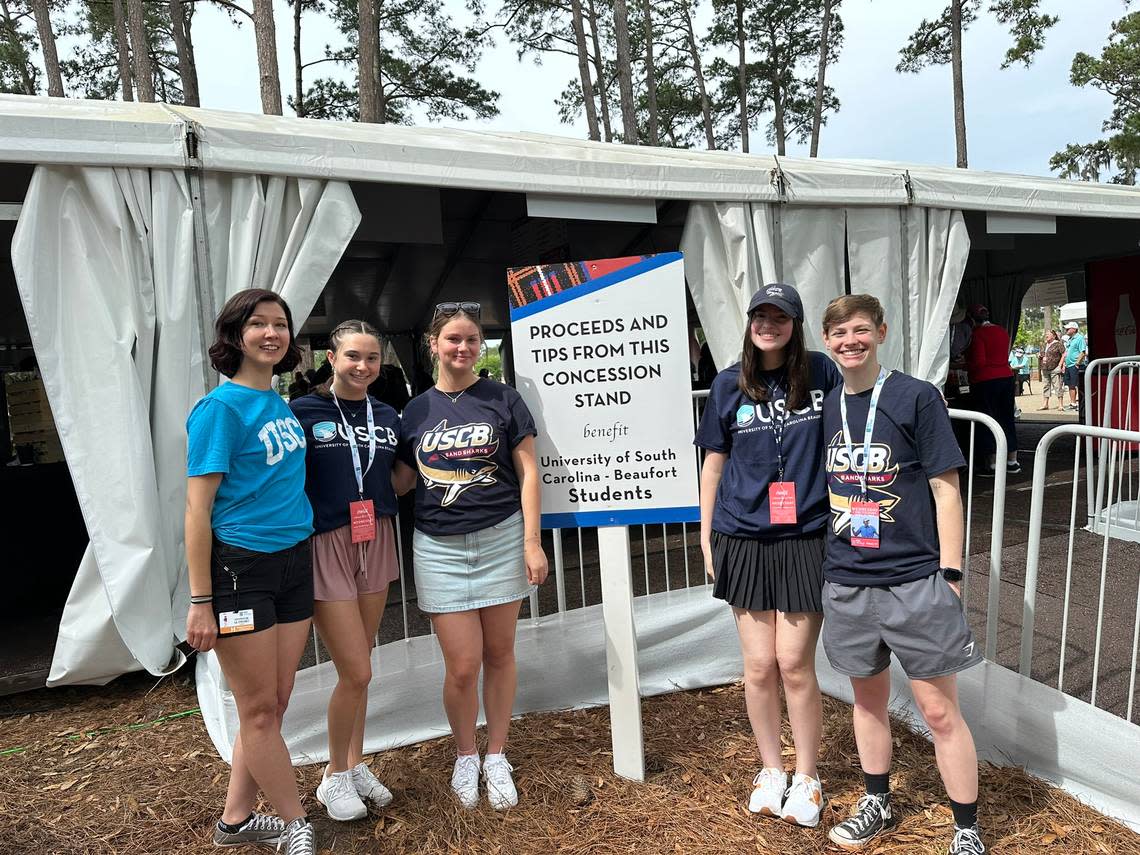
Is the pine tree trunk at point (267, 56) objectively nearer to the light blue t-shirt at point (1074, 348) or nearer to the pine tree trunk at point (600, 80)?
the pine tree trunk at point (600, 80)

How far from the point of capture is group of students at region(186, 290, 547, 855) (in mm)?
2098

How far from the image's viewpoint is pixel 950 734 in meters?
2.13

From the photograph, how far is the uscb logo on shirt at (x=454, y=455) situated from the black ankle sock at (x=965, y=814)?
68.5 inches

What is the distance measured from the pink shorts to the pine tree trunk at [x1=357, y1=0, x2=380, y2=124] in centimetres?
962

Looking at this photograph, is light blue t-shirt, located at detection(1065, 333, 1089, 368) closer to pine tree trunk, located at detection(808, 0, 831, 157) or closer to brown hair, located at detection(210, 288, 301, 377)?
pine tree trunk, located at detection(808, 0, 831, 157)

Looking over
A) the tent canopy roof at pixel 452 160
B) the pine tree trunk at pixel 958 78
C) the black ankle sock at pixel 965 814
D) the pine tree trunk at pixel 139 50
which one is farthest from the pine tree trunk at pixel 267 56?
the pine tree trunk at pixel 958 78

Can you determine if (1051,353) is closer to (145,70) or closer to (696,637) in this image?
(696,637)

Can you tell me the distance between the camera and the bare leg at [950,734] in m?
2.11

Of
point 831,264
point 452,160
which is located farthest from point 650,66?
point 452,160

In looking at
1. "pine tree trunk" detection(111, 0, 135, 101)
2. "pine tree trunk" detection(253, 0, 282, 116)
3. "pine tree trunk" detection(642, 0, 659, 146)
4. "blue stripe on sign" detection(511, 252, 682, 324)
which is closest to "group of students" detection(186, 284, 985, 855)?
"blue stripe on sign" detection(511, 252, 682, 324)

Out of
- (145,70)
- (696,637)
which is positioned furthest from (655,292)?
(145,70)

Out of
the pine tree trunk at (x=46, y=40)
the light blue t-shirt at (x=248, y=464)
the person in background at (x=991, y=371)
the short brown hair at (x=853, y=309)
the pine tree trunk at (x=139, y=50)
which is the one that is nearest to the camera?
the light blue t-shirt at (x=248, y=464)

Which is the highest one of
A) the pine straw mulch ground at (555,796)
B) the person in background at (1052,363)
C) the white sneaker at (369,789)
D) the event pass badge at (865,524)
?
the event pass badge at (865,524)

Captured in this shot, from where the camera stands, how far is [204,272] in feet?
10.9
